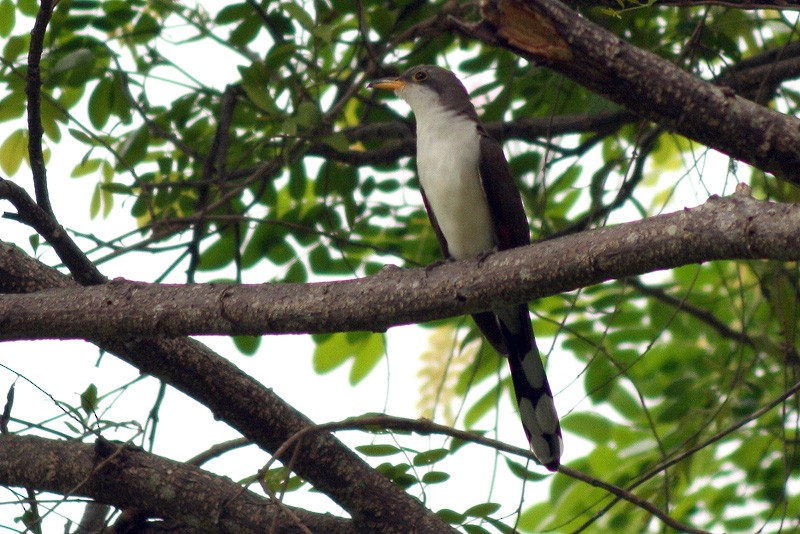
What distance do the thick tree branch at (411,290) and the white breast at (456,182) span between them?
60.1 inches

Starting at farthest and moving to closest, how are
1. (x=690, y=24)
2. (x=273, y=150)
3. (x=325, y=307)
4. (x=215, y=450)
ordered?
1. (x=273, y=150)
2. (x=690, y=24)
3. (x=215, y=450)
4. (x=325, y=307)

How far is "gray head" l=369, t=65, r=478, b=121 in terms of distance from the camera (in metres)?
4.71

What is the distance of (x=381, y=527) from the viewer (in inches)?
127

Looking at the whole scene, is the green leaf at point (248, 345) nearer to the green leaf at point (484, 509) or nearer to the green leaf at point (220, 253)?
the green leaf at point (220, 253)

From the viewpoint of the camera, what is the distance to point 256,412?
10.6ft

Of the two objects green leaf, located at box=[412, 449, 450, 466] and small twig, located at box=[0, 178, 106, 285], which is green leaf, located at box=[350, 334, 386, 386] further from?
small twig, located at box=[0, 178, 106, 285]

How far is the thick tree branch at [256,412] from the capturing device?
124 inches

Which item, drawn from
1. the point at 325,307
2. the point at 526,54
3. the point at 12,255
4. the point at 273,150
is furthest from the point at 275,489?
the point at 273,150

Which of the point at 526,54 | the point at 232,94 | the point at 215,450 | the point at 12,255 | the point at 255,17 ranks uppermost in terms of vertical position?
the point at 255,17

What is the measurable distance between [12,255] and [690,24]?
3.23m

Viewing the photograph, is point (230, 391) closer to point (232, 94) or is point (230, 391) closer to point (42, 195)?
point (42, 195)

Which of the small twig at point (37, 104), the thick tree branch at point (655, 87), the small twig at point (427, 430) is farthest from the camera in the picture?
the small twig at point (37, 104)

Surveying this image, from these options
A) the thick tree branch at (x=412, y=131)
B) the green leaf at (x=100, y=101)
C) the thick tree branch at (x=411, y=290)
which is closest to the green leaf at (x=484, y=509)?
the thick tree branch at (x=411, y=290)

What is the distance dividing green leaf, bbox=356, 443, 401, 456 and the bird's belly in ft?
4.33
